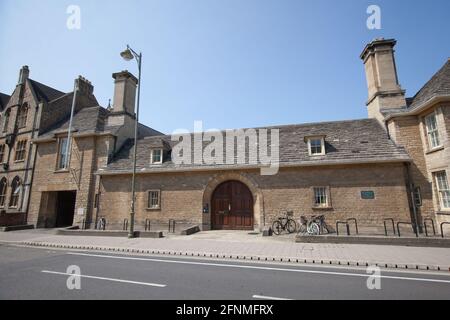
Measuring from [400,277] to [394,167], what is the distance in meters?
9.72

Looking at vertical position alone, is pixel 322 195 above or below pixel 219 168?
below

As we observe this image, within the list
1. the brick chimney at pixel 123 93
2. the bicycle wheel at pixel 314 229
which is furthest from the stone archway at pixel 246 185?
the brick chimney at pixel 123 93

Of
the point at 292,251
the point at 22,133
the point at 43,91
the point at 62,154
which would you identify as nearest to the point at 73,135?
the point at 62,154

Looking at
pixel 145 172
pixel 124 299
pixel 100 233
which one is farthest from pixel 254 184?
pixel 124 299

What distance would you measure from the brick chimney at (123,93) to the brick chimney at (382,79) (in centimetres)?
2100

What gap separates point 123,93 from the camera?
21.8 meters

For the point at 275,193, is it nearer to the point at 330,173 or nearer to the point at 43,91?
the point at 330,173

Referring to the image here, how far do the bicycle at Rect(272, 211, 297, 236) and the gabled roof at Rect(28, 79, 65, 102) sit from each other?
995 inches

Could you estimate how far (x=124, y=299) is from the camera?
473 cm

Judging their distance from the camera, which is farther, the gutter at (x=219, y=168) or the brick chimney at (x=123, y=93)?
the brick chimney at (x=123, y=93)

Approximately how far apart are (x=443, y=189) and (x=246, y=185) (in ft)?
36.9

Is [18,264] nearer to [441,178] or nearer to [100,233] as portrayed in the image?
[100,233]

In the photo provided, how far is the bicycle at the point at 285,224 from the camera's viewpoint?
1445cm

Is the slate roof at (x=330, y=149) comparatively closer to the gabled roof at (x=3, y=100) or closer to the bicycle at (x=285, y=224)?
the bicycle at (x=285, y=224)
